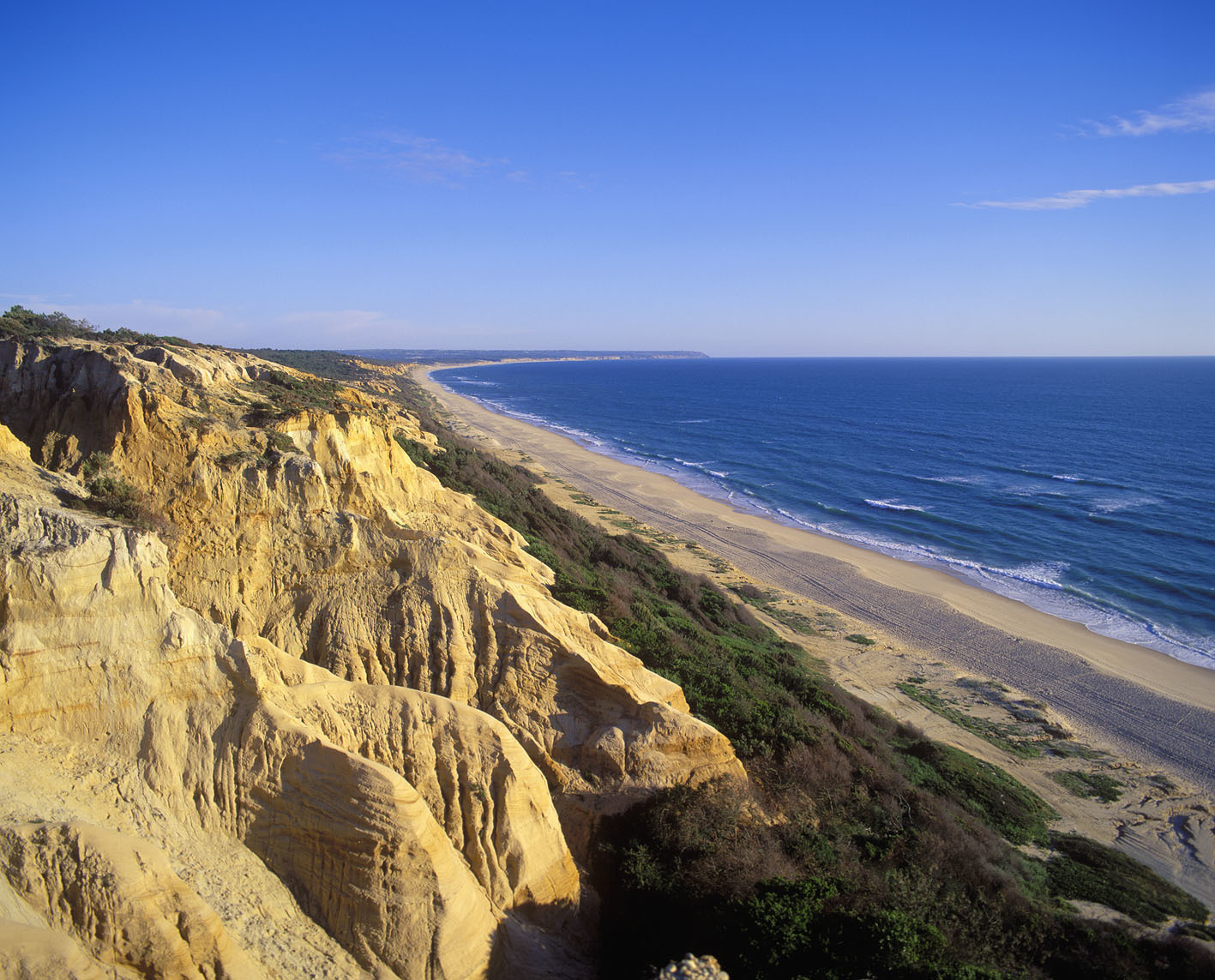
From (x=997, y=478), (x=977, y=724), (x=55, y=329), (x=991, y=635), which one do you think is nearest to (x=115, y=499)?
(x=55, y=329)

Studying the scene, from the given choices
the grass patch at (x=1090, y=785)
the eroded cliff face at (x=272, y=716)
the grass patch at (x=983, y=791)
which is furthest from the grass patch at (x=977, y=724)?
the eroded cliff face at (x=272, y=716)

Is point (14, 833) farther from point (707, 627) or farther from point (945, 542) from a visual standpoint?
point (945, 542)

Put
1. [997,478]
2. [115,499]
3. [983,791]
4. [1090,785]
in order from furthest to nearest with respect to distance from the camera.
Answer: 1. [997,478]
2. [1090,785]
3. [983,791]
4. [115,499]

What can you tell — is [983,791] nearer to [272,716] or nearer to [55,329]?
[272,716]

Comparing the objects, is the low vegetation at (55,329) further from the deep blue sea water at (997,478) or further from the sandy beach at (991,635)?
the deep blue sea water at (997,478)

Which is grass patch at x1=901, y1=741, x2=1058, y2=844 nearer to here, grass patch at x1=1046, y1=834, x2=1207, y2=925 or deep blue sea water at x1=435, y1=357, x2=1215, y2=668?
grass patch at x1=1046, y1=834, x2=1207, y2=925

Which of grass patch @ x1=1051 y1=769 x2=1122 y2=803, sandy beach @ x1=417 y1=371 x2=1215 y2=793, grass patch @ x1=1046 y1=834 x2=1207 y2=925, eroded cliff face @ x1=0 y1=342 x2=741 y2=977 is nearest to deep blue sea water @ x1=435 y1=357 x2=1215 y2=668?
sandy beach @ x1=417 y1=371 x2=1215 y2=793

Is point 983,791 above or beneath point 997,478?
beneath
